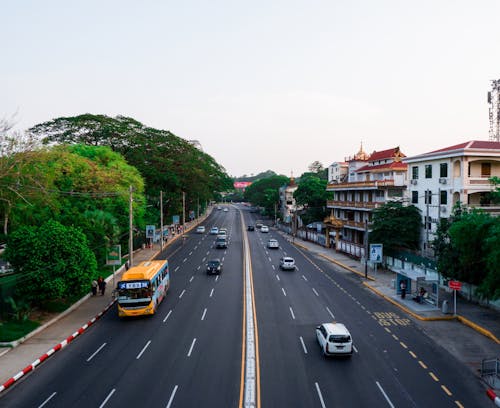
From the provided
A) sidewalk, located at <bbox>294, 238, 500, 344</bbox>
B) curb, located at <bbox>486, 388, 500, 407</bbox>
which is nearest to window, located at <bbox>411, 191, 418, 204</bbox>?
sidewalk, located at <bbox>294, 238, 500, 344</bbox>

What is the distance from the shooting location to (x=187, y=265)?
4512cm

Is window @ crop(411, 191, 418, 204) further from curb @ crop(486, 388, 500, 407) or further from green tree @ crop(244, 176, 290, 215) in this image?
green tree @ crop(244, 176, 290, 215)

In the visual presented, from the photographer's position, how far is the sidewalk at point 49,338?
58.5 ft

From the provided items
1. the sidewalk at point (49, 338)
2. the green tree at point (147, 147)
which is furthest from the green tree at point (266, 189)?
the sidewalk at point (49, 338)

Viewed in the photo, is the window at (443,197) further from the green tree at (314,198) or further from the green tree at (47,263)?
the green tree at (314,198)

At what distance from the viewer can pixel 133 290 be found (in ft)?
80.5

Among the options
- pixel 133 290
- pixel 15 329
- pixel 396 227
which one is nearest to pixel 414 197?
pixel 396 227

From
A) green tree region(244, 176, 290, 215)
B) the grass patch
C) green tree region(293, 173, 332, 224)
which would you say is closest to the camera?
the grass patch

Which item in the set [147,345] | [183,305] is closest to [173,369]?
[147,345]

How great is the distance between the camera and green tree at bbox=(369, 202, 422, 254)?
42.3m

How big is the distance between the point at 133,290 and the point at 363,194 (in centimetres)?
4360

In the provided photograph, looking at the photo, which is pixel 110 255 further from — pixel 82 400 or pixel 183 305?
pixel 82 400

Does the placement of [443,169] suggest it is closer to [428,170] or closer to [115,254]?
[428,170]

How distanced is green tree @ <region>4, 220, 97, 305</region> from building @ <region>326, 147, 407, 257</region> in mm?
35094
